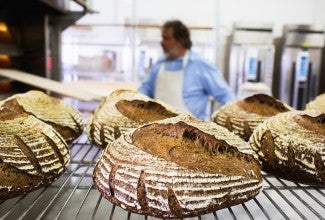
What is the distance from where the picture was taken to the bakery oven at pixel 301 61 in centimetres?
632

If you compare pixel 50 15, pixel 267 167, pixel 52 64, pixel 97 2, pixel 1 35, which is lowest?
pixel 267 167

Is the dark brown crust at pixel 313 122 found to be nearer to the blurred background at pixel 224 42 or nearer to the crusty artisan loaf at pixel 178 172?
the crusty artisan loaf at pixel 178 172

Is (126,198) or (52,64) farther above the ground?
(52,64)

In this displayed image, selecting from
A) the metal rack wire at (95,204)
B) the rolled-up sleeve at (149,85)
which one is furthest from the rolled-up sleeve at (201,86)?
the metal rack wire at (95,204)

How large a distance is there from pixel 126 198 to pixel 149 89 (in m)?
3.10

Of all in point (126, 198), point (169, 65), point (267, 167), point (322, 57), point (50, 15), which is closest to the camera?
point (126, 198)

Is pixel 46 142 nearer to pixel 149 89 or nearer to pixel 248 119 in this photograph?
pixel 248 119

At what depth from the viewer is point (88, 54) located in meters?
7.21

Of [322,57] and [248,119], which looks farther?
[322,57]

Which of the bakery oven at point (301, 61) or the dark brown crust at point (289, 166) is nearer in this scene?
the dark brown crust at point (289, 166)

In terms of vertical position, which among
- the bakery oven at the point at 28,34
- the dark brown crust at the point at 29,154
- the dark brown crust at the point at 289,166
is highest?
the bakery oven at the point at 28,34

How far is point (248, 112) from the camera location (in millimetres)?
2025

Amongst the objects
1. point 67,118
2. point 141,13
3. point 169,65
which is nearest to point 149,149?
point 67,118

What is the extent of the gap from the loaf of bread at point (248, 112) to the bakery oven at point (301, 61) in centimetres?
469
